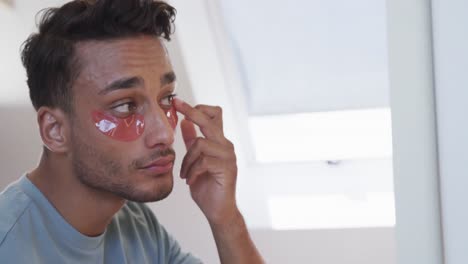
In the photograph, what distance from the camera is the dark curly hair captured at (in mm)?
1076

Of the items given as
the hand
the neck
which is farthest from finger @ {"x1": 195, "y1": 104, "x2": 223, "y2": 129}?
the neck

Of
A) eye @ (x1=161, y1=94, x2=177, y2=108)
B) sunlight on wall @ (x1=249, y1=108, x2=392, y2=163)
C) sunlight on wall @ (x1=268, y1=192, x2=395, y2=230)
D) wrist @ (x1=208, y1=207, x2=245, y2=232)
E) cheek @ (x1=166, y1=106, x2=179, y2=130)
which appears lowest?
sunlight on wall @ (x1=268, y1=192, x2=395, y2=230)

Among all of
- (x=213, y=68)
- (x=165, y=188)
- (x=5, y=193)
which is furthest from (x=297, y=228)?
(x=5, y=193)

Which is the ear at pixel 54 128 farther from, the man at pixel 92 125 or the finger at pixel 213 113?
the finger at pixel 213 113

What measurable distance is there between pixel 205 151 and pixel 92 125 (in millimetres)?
226

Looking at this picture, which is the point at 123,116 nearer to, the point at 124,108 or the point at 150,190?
the point at 124,108

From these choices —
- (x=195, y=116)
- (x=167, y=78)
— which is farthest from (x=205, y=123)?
(x=167, y=78)

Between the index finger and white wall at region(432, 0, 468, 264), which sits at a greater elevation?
white wall at region(432, 0, 468, 264)

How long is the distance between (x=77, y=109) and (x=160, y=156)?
0.16 metres

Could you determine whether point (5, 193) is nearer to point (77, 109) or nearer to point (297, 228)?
point (77, 109)

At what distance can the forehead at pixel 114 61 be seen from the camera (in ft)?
3.46

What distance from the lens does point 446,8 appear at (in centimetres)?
33

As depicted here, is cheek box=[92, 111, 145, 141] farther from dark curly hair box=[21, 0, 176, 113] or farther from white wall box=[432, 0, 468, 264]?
white wall box=[432, 0, 468, 264]

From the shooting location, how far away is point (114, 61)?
1060mm
